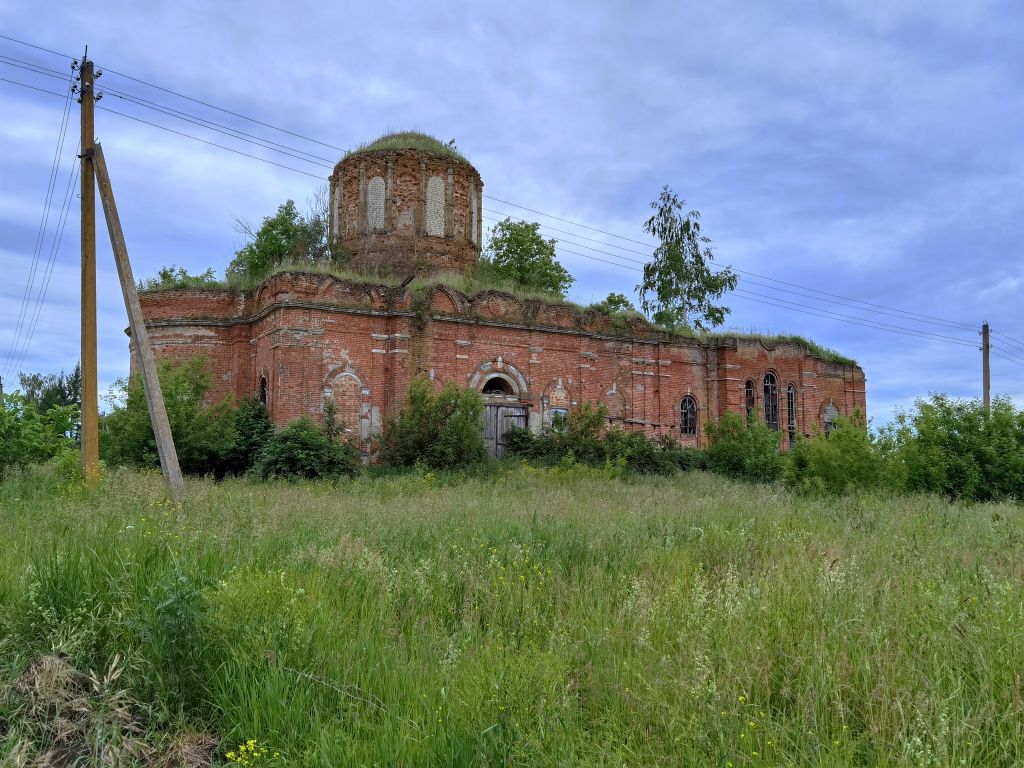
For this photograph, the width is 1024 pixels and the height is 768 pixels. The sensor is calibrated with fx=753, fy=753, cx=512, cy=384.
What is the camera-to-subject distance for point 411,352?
2333 centimetres

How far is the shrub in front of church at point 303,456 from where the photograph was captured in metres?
19.5

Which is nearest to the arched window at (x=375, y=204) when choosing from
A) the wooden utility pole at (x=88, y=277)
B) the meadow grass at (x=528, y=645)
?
the wooden utility pole at (x=88, y=277)

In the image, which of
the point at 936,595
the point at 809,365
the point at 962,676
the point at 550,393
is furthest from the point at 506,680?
the point at 809,365

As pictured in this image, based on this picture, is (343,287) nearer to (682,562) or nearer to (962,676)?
(682,562)

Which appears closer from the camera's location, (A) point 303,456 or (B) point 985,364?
(A) point 303,456

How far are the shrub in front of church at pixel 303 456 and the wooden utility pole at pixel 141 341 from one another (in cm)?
708

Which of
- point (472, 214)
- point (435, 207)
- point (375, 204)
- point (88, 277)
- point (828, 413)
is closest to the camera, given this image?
point (88, 277)

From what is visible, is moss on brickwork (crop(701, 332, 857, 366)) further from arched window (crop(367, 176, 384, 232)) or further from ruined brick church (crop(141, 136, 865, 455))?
arched window (crop(367, 176, 384, 232))

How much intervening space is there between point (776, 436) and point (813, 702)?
72.4 ft

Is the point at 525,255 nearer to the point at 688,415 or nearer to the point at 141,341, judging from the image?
the point at 688,415

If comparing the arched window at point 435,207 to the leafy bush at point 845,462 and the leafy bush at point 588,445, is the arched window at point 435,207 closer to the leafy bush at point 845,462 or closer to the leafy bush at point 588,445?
the leafy bush at point 588,445

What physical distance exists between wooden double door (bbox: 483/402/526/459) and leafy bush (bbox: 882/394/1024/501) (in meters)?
11.1

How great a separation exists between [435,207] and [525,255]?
8.77 meters

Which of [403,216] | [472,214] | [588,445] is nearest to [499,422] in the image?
[588,445]
